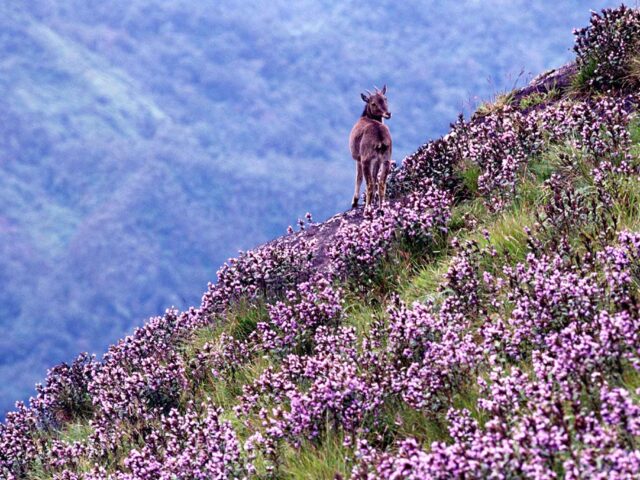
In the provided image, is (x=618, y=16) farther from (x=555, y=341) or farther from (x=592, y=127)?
(x=555, y=341)

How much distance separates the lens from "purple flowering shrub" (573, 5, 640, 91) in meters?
12.2

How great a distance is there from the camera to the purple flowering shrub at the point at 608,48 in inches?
481

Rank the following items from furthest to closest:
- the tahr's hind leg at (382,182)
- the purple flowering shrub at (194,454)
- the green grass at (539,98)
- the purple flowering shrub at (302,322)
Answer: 1. the green grass at (539,98)
2. the tahr's hind leg at (382,182)
3. the purple flowering shrub at (302,322)
4. the purple flowering shrub at (194,454)

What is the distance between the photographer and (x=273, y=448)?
206 inches

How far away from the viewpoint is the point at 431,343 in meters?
5.57

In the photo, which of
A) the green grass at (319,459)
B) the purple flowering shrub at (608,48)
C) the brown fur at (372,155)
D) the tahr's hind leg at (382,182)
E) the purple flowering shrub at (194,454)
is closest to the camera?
the green grass at (319,459)

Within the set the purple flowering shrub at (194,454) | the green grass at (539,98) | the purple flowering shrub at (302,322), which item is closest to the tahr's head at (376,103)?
the green grass at (539,98)

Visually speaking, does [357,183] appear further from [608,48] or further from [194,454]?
[194,454]

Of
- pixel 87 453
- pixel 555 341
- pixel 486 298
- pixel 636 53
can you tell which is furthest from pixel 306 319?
pixel 636 53

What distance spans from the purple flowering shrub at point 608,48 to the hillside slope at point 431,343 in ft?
0.10

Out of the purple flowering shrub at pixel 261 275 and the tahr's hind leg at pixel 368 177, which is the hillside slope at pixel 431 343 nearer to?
the purple flowering shrub at pixel 261 275

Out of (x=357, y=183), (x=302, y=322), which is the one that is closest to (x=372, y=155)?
(x=357, y=183)

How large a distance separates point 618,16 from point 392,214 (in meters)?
6.08

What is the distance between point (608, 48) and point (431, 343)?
8.56 m
